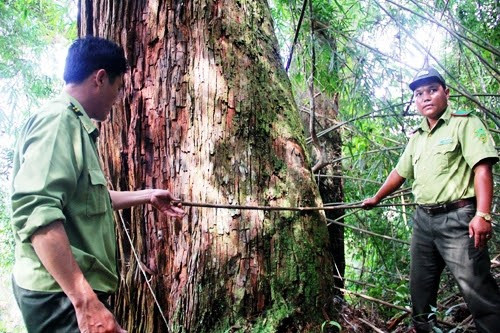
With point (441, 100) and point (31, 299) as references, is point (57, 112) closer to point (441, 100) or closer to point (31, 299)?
point (31, 299)

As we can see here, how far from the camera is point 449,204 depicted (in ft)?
8.83

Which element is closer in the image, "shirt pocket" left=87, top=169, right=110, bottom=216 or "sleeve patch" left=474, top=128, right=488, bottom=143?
"shirt pocket" left=87, top=169, right=110, bottom=216

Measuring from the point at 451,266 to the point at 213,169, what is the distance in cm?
151

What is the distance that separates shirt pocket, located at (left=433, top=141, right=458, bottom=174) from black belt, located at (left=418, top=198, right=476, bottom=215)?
202mm

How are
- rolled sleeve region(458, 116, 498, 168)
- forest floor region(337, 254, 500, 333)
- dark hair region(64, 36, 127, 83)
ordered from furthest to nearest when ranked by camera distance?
forest floor region(337, 254, 500, 333), rolled sleeve region(458, 116, 498, 168), dark hair region(64, 36, 127, 83)

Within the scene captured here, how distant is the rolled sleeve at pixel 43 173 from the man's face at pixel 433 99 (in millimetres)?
2182

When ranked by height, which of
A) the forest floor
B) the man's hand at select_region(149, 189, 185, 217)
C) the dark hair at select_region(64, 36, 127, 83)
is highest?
the dark hair at select_region(64, 36, 127, 83)

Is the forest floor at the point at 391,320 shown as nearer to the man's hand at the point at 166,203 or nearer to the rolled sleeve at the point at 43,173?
the man's hand at the point at 166,203

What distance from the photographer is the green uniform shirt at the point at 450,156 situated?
262 cm

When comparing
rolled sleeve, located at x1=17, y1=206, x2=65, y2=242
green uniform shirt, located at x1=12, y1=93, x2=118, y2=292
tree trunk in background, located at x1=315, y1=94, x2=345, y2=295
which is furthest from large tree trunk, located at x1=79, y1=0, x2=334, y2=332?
tree trunk in background, located at x1=315, y1=94, x2=345, y2=295

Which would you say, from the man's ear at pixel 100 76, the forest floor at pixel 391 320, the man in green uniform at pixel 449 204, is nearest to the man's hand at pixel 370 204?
the man in green uniform at pixel 449 204

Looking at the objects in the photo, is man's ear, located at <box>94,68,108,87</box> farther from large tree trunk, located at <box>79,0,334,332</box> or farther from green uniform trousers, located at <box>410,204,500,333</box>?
green uniform trousers, located at <box>410,204,500,333</box>

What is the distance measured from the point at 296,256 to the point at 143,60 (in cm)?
139

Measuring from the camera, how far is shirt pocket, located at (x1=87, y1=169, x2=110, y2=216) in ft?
5.40
